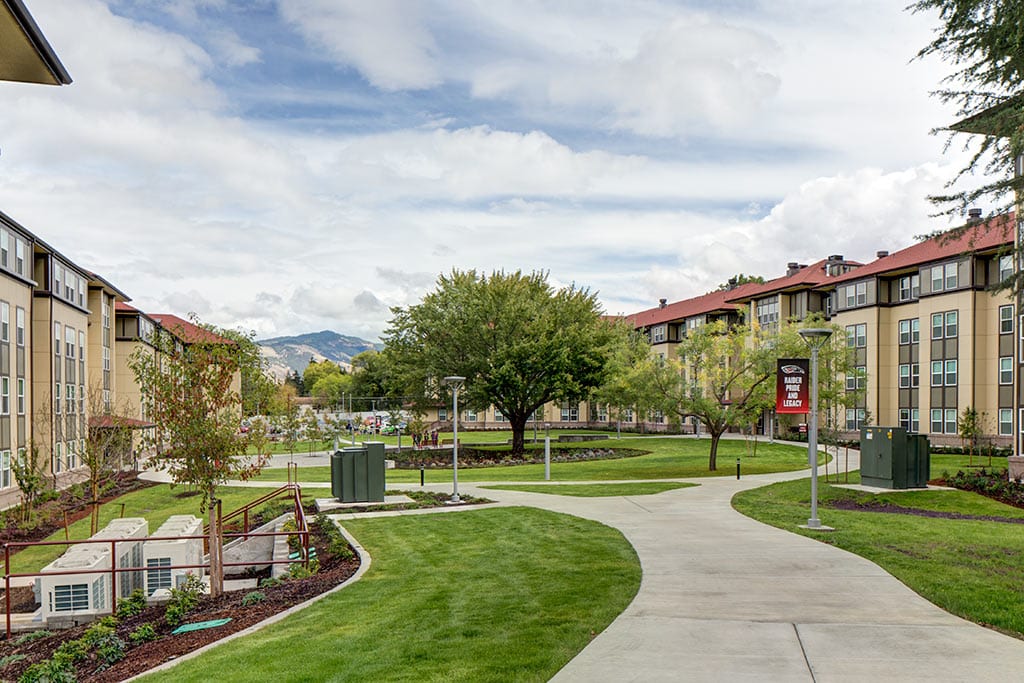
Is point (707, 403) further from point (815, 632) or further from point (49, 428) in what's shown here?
point (49, 428)

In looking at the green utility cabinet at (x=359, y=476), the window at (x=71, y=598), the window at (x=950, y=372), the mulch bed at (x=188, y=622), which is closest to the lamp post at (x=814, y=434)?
the mulch bed at (x=188, y=622)

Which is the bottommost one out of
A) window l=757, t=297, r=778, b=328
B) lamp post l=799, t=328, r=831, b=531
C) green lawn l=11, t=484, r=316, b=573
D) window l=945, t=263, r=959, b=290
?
green lawn l=11, t=484, r=316, b=573


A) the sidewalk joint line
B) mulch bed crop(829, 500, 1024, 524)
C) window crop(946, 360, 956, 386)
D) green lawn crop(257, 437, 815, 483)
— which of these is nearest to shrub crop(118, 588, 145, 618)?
the sidewalk joint line

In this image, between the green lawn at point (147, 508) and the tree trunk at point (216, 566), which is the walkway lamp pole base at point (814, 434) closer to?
the tree trunk at point (216, 566)

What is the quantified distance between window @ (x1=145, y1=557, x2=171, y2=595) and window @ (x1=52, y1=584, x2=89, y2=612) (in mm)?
1421

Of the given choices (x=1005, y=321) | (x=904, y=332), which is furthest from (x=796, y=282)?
(x=1005, y=321)

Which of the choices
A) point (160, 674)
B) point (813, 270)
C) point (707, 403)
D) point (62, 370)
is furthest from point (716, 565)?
point (813, 270)

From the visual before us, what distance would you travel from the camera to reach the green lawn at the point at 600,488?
88.9ft

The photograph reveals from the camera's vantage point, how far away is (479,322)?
50.5 m

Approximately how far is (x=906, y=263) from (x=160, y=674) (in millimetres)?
53854

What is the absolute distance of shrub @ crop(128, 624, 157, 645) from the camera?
42.7 feet

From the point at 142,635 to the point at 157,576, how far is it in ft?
13.6

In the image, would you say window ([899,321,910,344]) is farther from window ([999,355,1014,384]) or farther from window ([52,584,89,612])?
window ([52,584,89,612])

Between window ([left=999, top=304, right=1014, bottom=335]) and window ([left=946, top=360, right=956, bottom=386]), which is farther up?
window ([left=999, top=304, right=1014, bottom=335])
